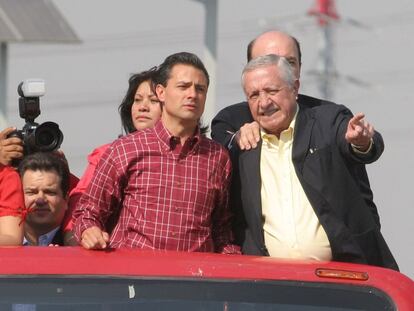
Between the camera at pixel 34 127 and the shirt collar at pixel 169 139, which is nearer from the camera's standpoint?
the shirt collar at pixel 169 139

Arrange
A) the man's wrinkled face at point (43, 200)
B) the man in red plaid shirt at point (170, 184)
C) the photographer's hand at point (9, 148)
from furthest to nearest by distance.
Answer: the man's wrinkled face at point (43, 200) < the photographer's hand at point (9, 148) < the man in red plaid shirt at point (170, 184)

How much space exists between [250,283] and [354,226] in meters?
1.01

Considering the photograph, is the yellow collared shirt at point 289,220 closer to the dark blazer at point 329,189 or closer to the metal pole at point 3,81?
the dark blazer at point 329,189

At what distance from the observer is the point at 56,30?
48.7 ft

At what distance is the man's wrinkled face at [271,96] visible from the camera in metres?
5.80

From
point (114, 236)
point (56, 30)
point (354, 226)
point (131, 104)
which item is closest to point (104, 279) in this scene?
point (114, 236)

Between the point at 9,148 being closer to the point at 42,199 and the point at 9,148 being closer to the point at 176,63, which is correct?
the point at 42,199

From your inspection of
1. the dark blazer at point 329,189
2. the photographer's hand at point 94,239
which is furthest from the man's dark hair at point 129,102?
the photographer's hand at point 94,239

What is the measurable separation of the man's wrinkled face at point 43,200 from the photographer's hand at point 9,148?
12 centimetres

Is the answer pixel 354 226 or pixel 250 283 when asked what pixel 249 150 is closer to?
pixel 354 226

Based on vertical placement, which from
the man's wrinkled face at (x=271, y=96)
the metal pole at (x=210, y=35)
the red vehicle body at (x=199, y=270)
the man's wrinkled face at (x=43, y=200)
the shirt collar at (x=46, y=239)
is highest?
the metal pole at (x=210, y=35)

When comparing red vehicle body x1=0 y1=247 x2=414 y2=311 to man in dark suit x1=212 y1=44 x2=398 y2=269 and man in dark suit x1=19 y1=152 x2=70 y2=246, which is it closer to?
man in dark suit x1=212 y1=44 x2=398 y2=269

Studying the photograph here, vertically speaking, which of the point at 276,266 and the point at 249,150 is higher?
the point at 249,150

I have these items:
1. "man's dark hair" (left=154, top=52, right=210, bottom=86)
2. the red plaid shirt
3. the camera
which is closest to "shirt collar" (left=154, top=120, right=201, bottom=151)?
the red plaid shirt
